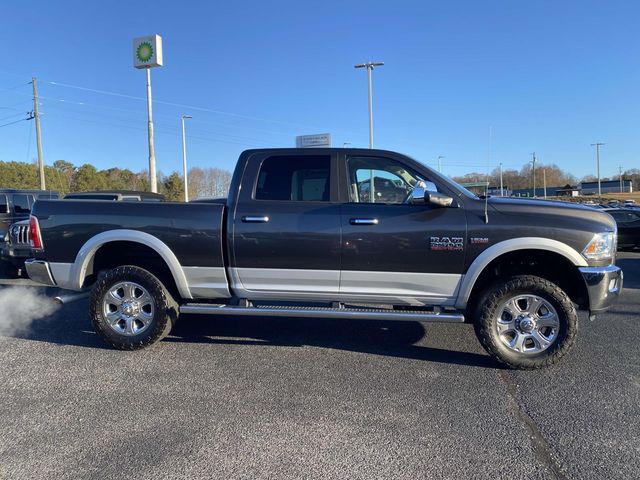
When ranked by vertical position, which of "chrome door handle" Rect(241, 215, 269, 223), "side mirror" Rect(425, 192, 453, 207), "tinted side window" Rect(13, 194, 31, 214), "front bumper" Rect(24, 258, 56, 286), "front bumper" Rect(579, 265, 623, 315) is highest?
"tinted side window" Rect(13, 194, 31, 214)

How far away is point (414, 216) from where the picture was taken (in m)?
4.58

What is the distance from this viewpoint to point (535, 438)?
3211 millimetres

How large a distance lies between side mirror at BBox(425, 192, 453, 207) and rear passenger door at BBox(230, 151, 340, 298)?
2.93ft

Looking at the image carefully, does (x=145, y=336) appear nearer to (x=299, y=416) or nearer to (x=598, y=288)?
(x=299, y=416)

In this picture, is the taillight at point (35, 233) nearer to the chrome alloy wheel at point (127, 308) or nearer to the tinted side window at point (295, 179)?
the chrome alloy wheel at point (127, 308)

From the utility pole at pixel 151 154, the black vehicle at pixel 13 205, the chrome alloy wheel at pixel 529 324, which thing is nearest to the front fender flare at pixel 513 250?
the chrome alloy wheel at pixel 529 324

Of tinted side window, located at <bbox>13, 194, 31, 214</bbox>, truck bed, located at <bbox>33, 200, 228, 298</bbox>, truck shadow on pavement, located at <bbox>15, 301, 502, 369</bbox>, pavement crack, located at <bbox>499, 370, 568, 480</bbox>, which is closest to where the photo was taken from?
pavement crack, located at <bbox>499, 370, 568, 480</bbox>

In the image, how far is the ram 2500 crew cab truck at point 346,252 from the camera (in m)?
4.42

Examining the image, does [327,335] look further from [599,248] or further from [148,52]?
[148,52]

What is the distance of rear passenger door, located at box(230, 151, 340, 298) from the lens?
15.4ft

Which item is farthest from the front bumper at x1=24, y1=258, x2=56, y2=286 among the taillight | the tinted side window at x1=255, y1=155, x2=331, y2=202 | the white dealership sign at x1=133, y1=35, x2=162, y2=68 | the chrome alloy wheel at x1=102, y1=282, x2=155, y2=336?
the white dealership sign at x1=133, y1=35, x2=162, y2=68

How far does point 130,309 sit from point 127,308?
0.03 m

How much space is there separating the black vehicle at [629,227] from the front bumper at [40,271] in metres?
14.1

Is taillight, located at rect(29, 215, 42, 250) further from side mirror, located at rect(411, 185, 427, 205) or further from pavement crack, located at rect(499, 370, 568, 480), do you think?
pavement crack, located at rect(499, 370, 568, 480)
